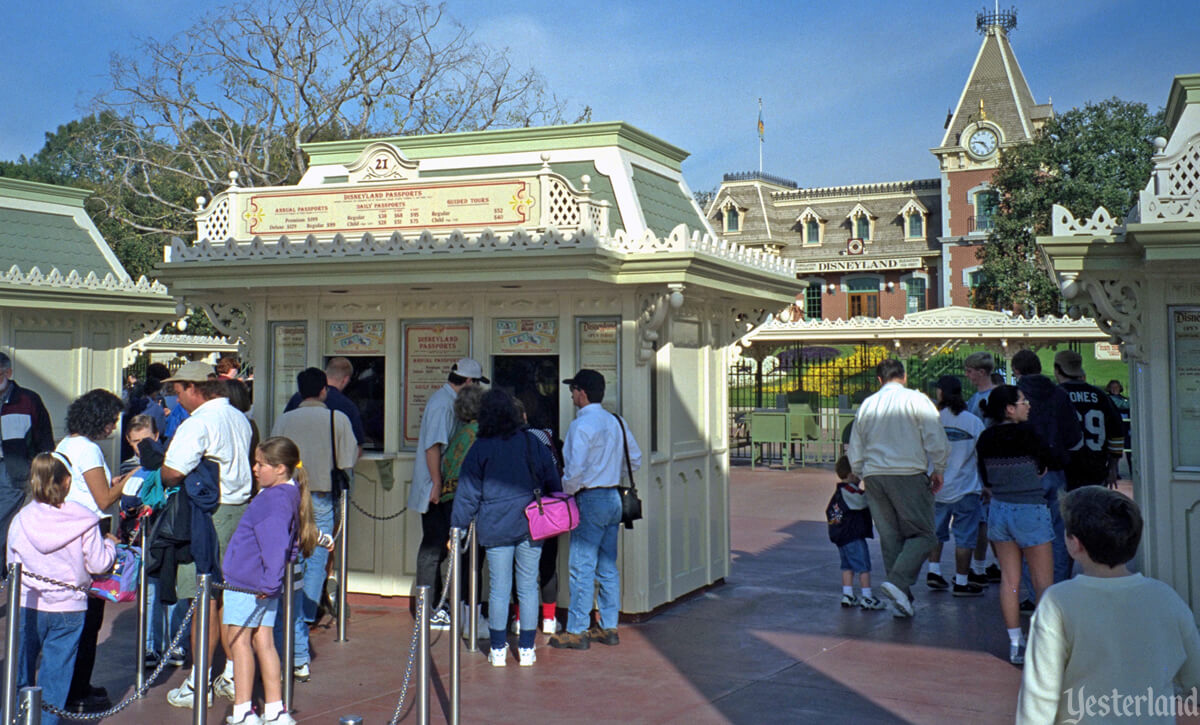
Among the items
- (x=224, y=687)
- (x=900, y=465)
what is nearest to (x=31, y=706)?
(x=224, y=687)

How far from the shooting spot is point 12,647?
4.35m

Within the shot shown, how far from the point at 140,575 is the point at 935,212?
180ft

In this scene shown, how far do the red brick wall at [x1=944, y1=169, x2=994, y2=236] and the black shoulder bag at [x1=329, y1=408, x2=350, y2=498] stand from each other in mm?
50965

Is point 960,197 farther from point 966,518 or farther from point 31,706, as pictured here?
point 31,706

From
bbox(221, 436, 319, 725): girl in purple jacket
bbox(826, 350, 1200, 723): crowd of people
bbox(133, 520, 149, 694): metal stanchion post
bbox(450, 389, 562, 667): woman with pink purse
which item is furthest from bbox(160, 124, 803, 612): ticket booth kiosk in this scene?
bbox(221, 436, 319, 725): girl in purple jacket

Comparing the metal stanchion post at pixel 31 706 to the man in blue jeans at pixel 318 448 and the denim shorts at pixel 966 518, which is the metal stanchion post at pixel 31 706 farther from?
the denim shorts at pixel 966 518

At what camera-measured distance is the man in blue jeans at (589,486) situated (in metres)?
6.90

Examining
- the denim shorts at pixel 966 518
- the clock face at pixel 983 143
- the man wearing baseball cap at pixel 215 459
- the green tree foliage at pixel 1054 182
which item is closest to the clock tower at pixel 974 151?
the clock face at pixel 983 143

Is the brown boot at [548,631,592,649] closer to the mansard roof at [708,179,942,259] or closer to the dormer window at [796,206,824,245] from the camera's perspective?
the mansard roof at [708,179,942,259]

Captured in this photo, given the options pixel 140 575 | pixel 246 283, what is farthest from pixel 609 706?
pixel 246 283

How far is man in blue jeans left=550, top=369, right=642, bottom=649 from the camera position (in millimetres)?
6898

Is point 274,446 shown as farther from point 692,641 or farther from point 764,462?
point 764,462

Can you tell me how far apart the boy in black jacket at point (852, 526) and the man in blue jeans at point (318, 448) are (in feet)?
12.1

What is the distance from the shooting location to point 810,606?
329 inches
